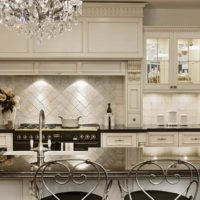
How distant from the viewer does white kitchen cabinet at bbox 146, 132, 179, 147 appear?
510 centimetres

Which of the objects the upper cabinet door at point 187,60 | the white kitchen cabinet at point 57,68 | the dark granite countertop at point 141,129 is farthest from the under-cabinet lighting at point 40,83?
the upper cabinet door at point 187,60

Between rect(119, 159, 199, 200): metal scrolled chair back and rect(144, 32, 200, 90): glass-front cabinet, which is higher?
rect(144, 32, 200, 90): glass-front cabinet

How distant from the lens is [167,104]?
18.6 ft

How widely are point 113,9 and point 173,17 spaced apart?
102cm

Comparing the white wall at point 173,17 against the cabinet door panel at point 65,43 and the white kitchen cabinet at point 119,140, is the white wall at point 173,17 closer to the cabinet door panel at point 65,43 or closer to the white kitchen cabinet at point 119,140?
the cabinet door panel at point 65,43

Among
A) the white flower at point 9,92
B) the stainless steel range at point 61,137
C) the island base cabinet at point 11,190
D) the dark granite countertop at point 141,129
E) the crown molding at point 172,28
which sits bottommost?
the island base cabinet at point 11,190

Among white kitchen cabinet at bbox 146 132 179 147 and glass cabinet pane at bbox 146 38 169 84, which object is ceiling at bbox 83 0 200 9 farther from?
white kitchen cabinet at bbox 146 132 179 147

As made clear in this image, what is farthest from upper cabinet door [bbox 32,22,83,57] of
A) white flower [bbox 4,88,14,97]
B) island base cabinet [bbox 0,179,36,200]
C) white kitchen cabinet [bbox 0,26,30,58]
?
island base cabinet [bbox 0,179,36,200]

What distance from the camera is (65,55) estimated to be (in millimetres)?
5168

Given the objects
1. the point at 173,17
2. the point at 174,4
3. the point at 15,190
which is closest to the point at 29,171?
the point at 15,190

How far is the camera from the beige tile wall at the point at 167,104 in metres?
5.66

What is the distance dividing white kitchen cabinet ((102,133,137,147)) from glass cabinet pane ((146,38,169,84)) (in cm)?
89

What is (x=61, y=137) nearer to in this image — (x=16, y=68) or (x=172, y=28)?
(x=16, y=68)

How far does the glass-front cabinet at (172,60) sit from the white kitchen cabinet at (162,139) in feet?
2.24
